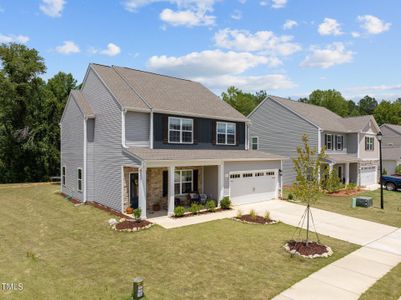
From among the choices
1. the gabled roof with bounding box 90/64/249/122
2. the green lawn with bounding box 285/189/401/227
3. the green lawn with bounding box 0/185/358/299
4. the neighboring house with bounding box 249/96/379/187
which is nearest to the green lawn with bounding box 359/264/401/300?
the green lawn with bounding box 0/185/358/299

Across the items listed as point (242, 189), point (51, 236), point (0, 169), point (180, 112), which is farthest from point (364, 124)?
point (0, 169)

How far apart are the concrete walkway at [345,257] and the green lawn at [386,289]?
157 mm

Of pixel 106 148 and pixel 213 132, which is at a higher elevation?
pixel 213 132

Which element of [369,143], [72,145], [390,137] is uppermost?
[390,137]

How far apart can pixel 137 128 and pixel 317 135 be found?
720 inches

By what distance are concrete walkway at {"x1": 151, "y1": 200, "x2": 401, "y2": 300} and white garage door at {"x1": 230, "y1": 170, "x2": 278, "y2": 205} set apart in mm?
779

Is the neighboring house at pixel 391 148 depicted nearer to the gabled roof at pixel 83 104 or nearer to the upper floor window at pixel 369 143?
the upper floor window at pixel 369 143

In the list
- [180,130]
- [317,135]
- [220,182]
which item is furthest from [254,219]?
[317,135]

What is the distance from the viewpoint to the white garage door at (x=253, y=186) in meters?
19.5

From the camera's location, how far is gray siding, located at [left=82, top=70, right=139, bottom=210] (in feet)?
54.6

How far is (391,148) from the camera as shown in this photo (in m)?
43.0

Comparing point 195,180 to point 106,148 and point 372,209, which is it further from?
point 372,209

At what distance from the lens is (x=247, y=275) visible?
8602 millimetres

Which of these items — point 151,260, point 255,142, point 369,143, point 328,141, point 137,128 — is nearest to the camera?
point 151,260
